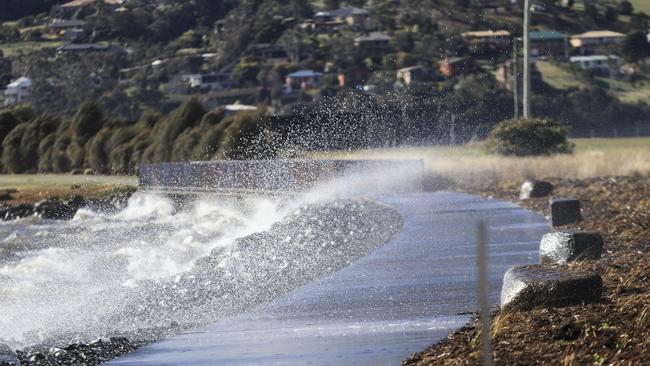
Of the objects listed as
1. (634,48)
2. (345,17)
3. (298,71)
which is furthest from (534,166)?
(345,17)

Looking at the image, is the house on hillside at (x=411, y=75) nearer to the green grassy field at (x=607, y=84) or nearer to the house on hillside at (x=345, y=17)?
the green grassy field at (x=607, y=84)

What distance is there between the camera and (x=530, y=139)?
5184 centimetres

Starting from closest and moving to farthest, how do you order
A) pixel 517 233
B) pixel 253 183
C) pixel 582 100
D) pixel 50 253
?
pixel 517 233
pixel 50 253
pixel 253 183
pixel 582 100

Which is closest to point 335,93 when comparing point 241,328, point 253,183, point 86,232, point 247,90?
point 247,90

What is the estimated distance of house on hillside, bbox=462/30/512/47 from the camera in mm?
130875

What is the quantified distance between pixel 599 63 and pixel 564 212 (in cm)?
10178

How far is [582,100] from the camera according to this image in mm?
105875

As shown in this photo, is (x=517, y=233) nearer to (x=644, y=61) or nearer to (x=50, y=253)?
(x=50, y=253)

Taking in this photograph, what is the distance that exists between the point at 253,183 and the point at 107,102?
264ft

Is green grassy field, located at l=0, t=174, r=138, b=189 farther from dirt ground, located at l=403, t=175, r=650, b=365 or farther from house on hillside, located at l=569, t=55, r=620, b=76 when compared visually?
house on hillside, located at l=569, t=55, r=620, b=76

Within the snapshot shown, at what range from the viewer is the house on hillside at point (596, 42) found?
134 meters

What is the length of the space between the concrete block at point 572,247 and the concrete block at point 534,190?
17792 mm

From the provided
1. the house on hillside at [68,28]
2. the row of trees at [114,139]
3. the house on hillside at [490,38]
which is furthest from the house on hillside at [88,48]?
the row of trees at [114,139]

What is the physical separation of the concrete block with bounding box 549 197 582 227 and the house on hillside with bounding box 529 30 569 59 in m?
107
